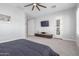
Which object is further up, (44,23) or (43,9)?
(43,9)

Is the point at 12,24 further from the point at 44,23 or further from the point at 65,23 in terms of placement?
the point at 65,23

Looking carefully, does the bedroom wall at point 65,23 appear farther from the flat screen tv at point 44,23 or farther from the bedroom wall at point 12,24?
the bedroom wall at point 12,24

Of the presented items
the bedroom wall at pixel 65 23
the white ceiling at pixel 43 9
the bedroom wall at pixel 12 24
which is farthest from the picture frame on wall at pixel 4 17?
the bedroom wall at pixel 65 23

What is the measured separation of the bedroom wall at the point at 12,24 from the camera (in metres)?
0.77

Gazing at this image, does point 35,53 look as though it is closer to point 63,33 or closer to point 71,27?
point 63,33

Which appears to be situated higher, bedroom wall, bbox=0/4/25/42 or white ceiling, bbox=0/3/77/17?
white ceiling, bbox=0/3/77/17

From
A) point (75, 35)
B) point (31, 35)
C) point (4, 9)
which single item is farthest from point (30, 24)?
point (75, 35)

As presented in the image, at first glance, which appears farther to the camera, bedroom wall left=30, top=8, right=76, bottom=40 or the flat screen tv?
the flat screen tv

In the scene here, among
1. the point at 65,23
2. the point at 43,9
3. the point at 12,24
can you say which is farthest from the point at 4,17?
the point at 65,23

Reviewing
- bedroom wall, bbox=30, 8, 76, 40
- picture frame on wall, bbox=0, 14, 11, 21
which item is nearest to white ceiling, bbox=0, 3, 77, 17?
bedroom wall, bbox=30, 8, 76, 40

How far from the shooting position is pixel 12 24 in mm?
827

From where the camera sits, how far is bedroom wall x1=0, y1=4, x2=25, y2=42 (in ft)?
2.54

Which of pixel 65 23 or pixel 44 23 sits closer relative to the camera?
pixel 65 23

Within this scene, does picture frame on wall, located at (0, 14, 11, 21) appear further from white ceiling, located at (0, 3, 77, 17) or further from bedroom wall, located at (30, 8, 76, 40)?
bedroom wall, located at (30, 8, 76, 40)
